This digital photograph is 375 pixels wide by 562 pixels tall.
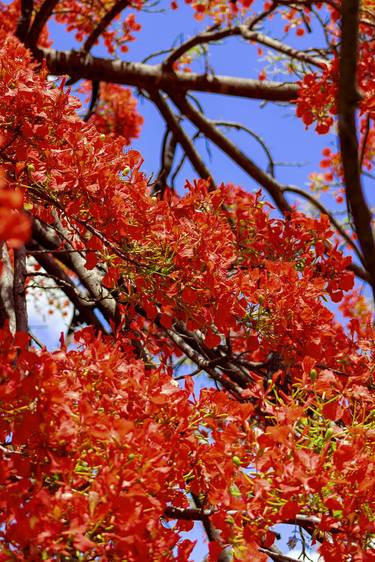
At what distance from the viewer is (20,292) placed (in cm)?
322

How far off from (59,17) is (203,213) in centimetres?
566

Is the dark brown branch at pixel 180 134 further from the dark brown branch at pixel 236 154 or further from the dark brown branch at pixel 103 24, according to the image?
the dark brown branch at pixel 103 24

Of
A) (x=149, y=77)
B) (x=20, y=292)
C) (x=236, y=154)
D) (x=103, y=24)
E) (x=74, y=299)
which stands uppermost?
(x=103, y=24)

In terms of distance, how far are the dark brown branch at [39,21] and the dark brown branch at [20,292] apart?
2.72 meters

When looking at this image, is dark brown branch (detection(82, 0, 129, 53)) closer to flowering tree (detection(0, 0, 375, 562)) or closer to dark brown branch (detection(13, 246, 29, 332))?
flowering tree (detection(0, 0, 375, 562))

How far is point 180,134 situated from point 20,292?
3387mm

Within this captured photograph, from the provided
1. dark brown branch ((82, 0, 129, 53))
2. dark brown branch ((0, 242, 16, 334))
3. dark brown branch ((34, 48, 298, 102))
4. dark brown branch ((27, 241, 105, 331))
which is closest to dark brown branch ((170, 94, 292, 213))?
dark brown branch ((34, 48, 298, 102))

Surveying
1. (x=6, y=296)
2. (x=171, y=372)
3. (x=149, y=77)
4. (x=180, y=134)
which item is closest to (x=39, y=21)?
(x=149, y=77)

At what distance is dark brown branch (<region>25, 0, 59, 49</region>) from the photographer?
5358mm

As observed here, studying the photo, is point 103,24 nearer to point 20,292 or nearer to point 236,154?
point 236,154

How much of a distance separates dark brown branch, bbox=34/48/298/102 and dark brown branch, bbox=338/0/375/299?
420 cm

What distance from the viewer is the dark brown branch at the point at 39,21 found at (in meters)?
5.36

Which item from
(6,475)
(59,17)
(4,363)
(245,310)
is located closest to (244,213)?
(245,310)

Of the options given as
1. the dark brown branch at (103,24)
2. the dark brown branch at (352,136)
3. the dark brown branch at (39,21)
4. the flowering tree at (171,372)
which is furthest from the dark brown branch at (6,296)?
the dark brown branch at (103,24)
